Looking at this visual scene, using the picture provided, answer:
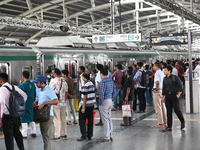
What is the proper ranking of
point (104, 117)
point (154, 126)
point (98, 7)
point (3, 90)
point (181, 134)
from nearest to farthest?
1. point (3, 90)
2. point (104, 117)
3. point (181, 134)
4. point (154, 126)
5. point (98, 7)

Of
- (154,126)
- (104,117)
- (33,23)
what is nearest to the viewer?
(104,117)

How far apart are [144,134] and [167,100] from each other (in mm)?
1057

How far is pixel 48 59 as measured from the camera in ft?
41.4

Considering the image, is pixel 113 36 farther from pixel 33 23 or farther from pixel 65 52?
pixel 33 23

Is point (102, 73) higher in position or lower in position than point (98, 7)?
lower

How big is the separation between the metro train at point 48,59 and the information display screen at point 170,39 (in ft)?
8.79

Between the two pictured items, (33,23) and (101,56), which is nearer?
(101,56)

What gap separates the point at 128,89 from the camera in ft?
34.2

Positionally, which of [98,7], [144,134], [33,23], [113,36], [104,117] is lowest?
[144,134]

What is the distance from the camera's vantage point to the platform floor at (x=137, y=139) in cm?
784

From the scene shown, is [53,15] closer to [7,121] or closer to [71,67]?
[71,67]

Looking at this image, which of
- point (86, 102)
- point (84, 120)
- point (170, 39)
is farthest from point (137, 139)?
point (170, 39)

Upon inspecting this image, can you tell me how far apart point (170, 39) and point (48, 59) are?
17.3ft

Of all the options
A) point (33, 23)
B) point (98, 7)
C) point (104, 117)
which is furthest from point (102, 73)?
point (98, 7)
